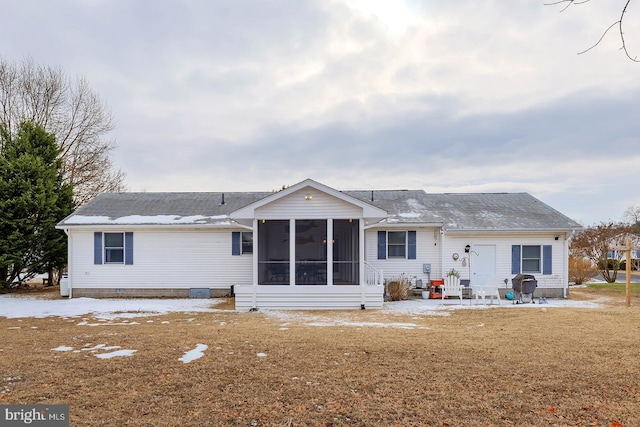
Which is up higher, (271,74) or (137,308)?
(271,74)

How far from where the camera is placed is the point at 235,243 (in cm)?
1572

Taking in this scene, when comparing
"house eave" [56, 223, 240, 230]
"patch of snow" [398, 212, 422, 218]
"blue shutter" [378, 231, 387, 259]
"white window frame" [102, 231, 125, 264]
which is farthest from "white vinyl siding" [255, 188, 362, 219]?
"white window frame" [102, 231, 125, 264]

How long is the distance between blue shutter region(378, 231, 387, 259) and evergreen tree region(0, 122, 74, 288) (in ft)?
42.9

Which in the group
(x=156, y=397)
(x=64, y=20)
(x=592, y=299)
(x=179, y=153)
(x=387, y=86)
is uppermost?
(x=64, y=20)

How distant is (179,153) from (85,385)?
18488 mm

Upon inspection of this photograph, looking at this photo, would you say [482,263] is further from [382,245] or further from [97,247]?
[97,247]

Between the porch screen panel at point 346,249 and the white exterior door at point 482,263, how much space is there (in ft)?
14.1

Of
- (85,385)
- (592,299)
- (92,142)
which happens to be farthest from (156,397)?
(92,142)

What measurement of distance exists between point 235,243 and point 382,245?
18.2 ft

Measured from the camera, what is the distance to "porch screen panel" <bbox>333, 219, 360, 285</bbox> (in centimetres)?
1608

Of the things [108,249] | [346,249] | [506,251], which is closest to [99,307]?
[108,249]

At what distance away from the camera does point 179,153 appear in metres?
22.1

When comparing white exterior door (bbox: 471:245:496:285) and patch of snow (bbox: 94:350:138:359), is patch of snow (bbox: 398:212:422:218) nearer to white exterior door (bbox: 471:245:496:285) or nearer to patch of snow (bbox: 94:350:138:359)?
white exterior door (bbox: 471:245:496:285)

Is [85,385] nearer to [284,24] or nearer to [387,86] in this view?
[284,24]
